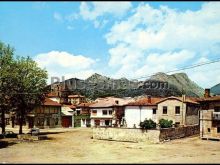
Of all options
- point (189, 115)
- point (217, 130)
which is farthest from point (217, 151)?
point (189, 115)

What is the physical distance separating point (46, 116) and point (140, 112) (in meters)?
24.2

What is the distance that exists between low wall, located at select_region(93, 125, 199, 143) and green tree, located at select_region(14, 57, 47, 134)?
1247cm

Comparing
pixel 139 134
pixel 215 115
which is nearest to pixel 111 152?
pixel 139 134

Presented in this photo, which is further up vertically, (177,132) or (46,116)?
(46,116)

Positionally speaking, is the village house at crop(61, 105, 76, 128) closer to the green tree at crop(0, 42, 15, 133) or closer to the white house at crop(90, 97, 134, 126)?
the white house at crop(90, 97, 134, 126)

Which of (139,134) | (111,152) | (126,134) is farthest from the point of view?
(126,134)

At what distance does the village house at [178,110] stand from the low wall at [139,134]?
6.32 metres

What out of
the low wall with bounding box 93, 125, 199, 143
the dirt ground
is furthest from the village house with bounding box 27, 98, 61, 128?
the dirt ground

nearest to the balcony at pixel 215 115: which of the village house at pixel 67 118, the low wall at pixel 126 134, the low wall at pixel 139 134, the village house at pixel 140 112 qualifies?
the low wall at pixel 139 134

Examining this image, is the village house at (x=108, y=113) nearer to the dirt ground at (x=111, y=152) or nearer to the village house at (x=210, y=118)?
the village house at (x=210, y=118)

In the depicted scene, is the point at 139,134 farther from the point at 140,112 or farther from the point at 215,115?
the point at 140,112

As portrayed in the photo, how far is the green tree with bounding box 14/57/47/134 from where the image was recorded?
189ft

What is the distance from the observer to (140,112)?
6862 cm

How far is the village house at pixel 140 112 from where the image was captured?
66875mm
